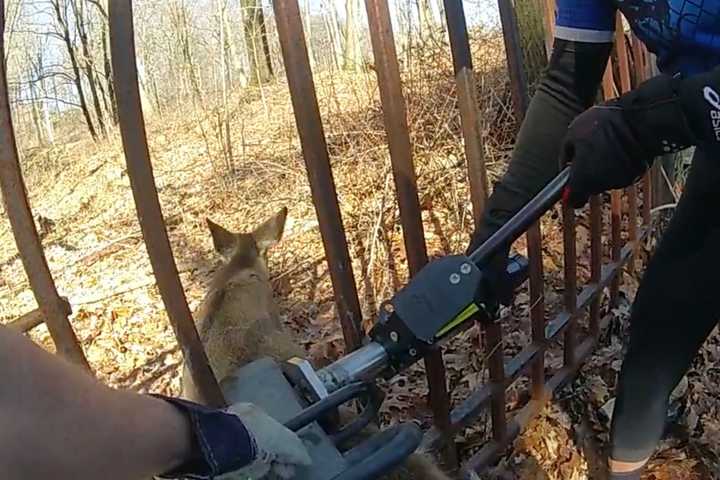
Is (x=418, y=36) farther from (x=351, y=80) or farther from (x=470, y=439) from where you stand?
(x=470, y=439)

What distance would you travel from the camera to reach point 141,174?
1.56 meters

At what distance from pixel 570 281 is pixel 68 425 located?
232 cm

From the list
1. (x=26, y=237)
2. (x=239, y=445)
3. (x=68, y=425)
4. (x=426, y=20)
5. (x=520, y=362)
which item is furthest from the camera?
(x=426, y=20)

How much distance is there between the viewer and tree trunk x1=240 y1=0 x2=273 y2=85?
643 centimetres

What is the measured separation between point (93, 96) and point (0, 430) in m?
7.75

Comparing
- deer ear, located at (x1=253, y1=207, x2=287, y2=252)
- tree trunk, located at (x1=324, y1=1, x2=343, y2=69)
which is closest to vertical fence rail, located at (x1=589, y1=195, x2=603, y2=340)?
deer ear, located at (x1=253, y1=207, x2=287, y2=252)

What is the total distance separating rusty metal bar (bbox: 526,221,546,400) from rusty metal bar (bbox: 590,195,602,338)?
53 centimetres

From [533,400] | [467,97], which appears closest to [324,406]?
[467,97]

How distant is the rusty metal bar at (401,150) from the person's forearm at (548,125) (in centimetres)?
20

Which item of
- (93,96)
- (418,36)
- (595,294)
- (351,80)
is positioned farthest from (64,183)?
(595,294)

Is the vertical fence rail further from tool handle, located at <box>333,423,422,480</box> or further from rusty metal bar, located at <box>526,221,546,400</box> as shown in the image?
tool handle, located at <box>333,423,422,480</box>

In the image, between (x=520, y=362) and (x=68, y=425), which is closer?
(x=68, y=425)

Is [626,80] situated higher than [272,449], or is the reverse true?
[626,80]

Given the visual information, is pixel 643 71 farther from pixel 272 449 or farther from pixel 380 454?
pixel 272 449
